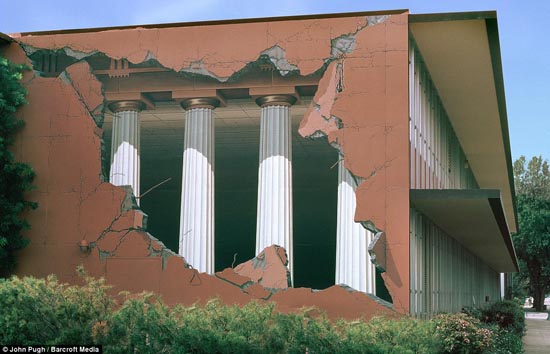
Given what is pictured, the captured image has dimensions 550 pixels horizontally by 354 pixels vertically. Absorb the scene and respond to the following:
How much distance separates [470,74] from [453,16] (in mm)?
5379

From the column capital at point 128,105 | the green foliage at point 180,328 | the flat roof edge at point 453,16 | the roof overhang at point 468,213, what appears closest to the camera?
the green foliage at point 180,328

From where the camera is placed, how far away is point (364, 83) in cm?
1861

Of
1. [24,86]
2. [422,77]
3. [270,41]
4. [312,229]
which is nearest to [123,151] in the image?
[24,86]

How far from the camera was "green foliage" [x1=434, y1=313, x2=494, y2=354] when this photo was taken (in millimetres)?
17078

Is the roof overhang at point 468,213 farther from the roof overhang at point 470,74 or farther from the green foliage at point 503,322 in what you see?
the roof overhang at point 470,74

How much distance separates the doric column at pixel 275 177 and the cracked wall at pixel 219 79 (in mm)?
1231

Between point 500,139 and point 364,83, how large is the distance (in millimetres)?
16228

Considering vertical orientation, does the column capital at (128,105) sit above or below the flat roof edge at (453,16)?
below

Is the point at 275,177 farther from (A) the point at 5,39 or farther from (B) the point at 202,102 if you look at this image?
(A) the point at 5,39

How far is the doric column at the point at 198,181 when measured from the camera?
20.1m

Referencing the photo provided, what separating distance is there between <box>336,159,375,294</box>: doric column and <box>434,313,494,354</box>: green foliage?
1.87 meters

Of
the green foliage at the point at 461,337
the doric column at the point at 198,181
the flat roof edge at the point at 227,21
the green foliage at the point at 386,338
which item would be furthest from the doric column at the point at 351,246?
the green foliage at the point at 386,338

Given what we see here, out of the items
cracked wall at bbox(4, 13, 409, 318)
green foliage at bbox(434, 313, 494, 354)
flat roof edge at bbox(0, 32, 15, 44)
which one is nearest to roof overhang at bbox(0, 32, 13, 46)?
flat roof edge at bbox(0, 32, 15, 44)

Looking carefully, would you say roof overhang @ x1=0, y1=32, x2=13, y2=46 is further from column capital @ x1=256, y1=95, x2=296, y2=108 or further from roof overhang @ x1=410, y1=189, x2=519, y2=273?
roof overhang @ x1=410, y1=189, x2=519, y2=273
